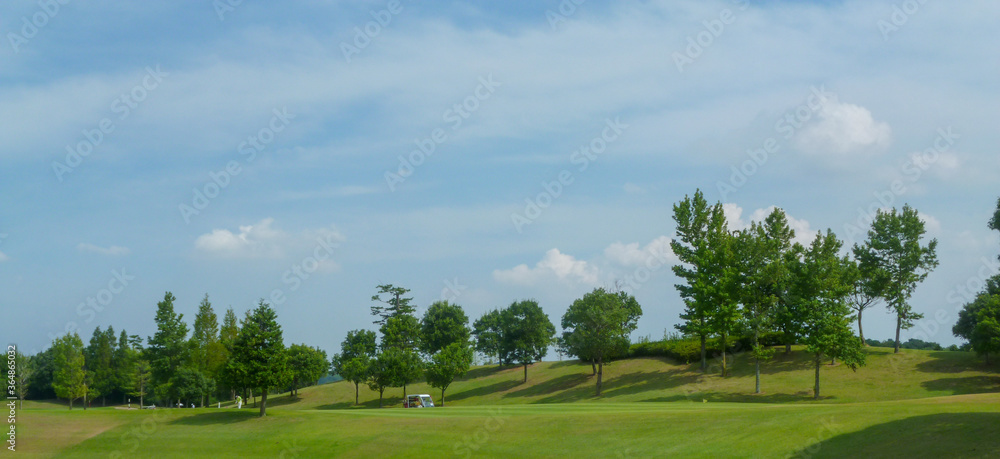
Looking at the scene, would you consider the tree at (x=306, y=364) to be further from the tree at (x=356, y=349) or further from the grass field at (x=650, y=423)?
the grass field at (x=650, y=423)

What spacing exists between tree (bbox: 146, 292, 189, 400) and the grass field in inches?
1044

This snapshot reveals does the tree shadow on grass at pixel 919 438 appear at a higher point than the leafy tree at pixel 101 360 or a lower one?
higher

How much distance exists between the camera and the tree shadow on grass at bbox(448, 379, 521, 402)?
94.4 meters

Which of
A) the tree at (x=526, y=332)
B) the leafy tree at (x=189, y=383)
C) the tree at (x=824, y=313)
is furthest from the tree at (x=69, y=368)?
the tree at (x=824, y=313)

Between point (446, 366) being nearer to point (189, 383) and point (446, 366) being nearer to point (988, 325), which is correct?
point (189, 383)

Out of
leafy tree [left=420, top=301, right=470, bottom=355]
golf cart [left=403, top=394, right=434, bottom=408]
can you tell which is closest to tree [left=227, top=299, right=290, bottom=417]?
golf cart [left=403, top=394, right=434, bottom=408]

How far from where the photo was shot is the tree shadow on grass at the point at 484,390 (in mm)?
94438

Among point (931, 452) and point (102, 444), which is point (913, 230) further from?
point (102, 444)

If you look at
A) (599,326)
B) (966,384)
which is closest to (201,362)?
(599,326)

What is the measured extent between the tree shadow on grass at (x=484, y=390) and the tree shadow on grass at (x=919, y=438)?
6633cm

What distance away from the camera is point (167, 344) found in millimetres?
86500

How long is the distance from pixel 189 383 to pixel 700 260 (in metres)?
64.8

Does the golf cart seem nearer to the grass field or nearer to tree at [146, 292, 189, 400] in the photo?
the grass field

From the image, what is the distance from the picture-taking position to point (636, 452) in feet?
110
